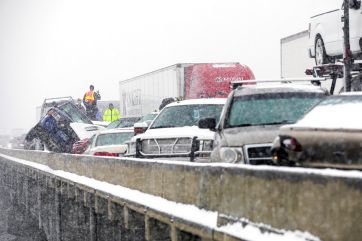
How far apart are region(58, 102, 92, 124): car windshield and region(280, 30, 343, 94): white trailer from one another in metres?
7.22

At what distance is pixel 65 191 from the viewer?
16625mm

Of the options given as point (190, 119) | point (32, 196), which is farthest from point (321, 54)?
point (32, 196)

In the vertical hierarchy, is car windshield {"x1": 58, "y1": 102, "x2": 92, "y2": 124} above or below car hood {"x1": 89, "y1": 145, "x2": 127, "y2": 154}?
above

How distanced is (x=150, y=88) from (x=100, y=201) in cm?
2235

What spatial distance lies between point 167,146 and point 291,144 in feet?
22.0

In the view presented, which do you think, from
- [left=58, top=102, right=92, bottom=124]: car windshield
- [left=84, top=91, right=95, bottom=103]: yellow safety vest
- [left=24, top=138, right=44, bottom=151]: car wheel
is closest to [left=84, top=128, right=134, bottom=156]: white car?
[left=58, top=102, right=92, bottom=124]: car windshield

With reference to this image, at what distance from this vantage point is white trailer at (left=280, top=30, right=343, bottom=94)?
84.2 ft

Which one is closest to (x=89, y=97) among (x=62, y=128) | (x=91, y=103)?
(x=91, y=103)

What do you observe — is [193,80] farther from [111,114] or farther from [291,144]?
[291,144]

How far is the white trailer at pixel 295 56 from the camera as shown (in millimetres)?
25672

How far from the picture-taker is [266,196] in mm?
5305

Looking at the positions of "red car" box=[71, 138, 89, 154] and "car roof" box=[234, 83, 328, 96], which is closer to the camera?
"car roof" box=[234, 83, 328, 96]

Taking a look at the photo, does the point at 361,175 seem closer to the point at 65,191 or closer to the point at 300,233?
the point at 300,233

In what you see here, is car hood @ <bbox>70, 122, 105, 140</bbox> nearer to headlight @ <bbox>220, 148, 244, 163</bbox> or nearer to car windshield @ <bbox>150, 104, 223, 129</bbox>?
car windshield @ <bbox>150, 104, 223, 129</bbox>
